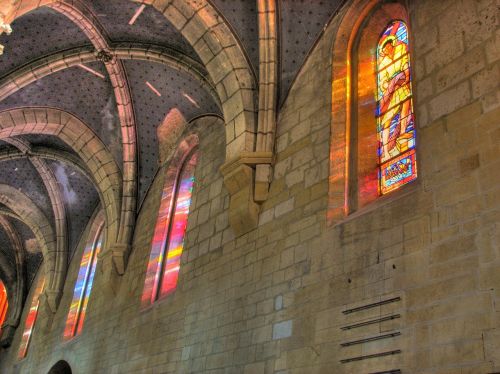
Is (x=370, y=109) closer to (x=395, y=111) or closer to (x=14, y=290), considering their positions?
(x=395, y=111)

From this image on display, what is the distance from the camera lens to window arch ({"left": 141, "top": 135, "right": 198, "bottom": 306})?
8266 millimetres

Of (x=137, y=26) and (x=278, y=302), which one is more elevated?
(x=137, y=26)

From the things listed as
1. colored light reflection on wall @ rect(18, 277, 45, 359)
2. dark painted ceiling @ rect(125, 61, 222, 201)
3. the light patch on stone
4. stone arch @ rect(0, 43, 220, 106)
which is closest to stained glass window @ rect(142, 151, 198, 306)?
dark painted ceiling @ rect(125, 61, 222, 201)

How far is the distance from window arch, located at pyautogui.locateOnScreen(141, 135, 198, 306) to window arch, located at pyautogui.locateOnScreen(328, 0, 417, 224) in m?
3.25

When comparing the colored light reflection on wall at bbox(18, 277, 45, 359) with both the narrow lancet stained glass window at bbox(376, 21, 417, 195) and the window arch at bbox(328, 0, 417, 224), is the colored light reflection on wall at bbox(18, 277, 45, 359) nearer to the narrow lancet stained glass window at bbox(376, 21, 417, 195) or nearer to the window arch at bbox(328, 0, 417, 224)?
the window arch at bbox(328, 0, 417, 224)

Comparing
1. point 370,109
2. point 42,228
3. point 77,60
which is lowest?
point 370,109

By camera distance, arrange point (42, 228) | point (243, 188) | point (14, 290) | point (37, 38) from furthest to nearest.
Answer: point (14, 290)
point (42, 228)
point (37, 38)
point (243, 188)

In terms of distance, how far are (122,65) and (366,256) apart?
6055mm

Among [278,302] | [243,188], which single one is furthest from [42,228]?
[278,302]

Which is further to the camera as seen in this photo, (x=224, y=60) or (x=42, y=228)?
(x=42, y=228)

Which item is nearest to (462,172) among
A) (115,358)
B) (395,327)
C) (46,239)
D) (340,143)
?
(395,327)

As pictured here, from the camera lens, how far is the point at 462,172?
4.19 m

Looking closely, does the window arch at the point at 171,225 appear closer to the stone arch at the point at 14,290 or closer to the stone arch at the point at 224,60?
the stone arch at the point at 224,60

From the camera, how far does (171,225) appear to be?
29.5 feet
